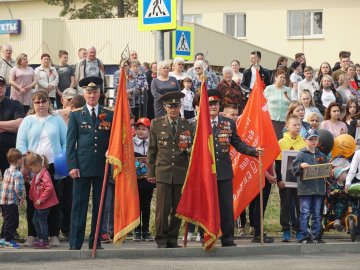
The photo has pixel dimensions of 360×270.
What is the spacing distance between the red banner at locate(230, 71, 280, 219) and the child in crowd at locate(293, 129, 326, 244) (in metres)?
0.43

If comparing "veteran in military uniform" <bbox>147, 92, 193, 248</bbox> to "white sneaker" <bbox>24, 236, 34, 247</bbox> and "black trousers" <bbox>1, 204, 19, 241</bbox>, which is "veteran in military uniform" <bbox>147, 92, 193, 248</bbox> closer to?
"white sneaker" <bbox>24, 236, 34, 247</bbox>

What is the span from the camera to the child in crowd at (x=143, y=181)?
635 inches

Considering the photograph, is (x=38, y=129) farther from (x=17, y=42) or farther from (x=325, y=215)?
(x=17, y=42)

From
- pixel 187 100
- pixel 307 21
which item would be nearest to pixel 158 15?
pixel 187 100

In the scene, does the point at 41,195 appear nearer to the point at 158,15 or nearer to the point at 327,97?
the point at 158,15

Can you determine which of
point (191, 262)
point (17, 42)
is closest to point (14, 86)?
point (191, 262)

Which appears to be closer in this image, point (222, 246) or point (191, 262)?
point (191, 262)

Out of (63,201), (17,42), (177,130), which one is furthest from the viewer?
(17,42)

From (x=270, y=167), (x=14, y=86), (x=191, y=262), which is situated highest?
(x=14, y=86)

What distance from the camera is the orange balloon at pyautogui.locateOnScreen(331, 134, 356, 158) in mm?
17547

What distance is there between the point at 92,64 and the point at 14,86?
6.49 ft

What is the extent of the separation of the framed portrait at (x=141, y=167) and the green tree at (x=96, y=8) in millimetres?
32312

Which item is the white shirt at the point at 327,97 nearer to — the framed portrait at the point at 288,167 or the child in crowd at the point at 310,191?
the framed portrait at the point at 288,167

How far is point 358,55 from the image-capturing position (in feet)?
162
